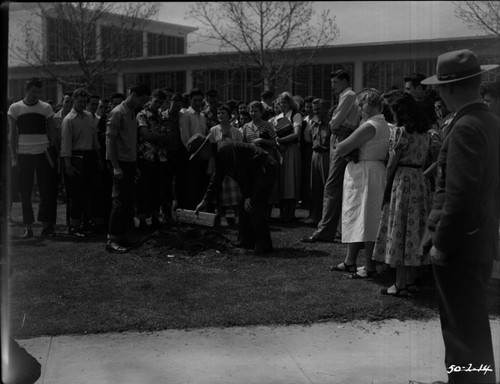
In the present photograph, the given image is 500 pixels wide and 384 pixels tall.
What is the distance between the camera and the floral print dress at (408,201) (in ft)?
19.5

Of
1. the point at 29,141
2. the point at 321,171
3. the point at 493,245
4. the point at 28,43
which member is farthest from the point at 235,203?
the point at 28,43

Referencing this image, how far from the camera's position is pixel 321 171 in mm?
9742

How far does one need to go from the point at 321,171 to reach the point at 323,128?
24.2 inches

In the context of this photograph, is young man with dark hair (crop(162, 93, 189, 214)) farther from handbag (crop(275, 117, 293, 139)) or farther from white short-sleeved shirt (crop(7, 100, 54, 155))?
white short-sleeved shirt (crop(7, 100, 54, 155))

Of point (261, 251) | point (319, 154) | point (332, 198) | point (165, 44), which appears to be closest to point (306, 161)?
point (319, 154)

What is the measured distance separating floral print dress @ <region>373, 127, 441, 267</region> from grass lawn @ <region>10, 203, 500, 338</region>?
0.44 metres

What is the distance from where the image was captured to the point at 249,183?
25.7ft

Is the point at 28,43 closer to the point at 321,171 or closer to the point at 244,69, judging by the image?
the point at 244,69

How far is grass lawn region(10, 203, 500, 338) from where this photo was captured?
18.0ft

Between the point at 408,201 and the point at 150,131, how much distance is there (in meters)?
4.19

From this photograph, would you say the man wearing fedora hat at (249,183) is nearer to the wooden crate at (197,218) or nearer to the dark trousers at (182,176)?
the wooden crate at (197,218)

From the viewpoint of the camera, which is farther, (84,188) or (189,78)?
(189,78)

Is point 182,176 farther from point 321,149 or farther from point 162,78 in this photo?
point 162,78

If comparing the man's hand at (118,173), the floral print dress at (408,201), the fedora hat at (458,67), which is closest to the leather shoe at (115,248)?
the man's hand at (118,173)
